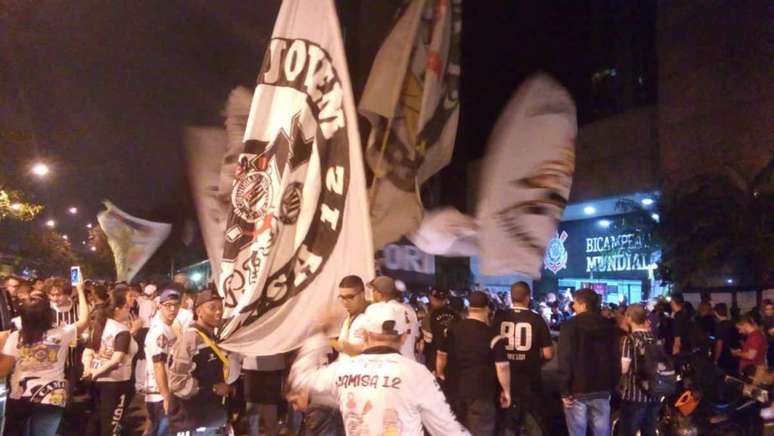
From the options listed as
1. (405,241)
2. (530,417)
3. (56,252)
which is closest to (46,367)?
(405,241)

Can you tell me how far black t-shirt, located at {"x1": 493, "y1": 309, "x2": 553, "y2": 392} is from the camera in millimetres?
7449

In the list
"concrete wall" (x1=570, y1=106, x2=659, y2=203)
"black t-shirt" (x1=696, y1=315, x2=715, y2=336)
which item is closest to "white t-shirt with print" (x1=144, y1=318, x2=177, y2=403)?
"black t-shirt" (x1=696, y1=315, x2=715, y2=336)

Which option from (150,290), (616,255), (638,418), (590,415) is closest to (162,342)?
(590,415)

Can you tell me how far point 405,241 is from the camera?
746 cm

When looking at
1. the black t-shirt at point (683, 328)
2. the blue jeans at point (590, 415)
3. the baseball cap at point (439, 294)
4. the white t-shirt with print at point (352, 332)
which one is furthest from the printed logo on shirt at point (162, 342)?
the black t-shirt at point (683, 328)

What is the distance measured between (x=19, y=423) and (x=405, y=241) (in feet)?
12.7

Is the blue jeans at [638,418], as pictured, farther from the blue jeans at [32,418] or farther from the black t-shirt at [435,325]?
the blue jeans at [32,418]

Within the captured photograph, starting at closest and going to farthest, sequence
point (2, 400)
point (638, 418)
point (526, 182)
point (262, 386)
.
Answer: point (2, 400) < point (526, 182) < point (638, 418) < point (262, 386)

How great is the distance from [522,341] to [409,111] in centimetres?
253

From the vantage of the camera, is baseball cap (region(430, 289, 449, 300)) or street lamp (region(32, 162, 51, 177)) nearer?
baseball cap (region(430, 289, 449, 300))

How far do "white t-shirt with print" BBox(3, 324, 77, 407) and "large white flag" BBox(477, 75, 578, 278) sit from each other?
3.92 meters

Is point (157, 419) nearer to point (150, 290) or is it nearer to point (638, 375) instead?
point (638, 375)

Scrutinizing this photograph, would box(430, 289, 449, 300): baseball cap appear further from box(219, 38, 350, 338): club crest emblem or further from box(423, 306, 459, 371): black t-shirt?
box(219, 38, 350, 338): club crest emblem

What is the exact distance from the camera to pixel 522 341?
745 cm
